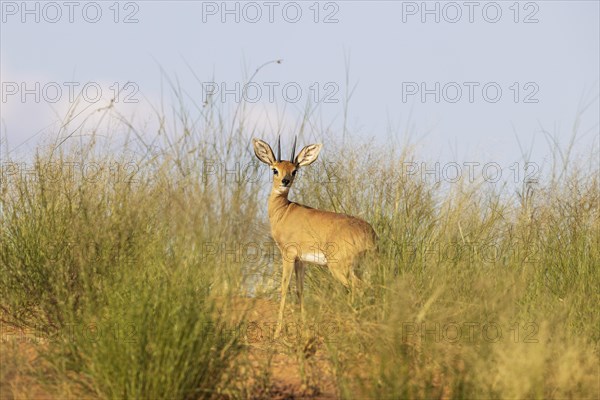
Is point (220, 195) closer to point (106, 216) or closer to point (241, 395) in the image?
point (241, 395)

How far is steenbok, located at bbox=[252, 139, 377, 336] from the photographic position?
8.98 metres

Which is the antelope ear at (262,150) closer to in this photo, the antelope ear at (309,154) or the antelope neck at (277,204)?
the antelope ear at (309,154)

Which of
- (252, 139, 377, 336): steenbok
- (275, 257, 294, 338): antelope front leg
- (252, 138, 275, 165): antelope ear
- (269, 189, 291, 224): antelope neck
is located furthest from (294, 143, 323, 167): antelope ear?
(275, 257, 294, 338): antelope front leg

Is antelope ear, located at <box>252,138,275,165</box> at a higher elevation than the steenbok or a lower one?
higher

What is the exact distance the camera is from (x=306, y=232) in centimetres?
946

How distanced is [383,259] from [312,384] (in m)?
1.65

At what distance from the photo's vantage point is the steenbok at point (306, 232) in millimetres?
8977

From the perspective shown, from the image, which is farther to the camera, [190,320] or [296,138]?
[296,138]

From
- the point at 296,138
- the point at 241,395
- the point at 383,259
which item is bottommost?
the point at 241,395

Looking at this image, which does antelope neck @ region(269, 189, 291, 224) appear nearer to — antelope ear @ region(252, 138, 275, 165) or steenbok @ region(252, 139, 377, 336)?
steenbok @ region(252, 139, 377, 336)

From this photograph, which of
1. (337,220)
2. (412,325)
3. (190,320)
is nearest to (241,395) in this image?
(190,320)

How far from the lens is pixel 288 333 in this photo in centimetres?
820

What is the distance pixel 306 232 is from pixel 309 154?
3.32ft

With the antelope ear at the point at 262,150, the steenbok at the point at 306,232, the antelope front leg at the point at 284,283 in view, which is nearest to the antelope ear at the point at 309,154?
the steenbok at the point at 306,232
